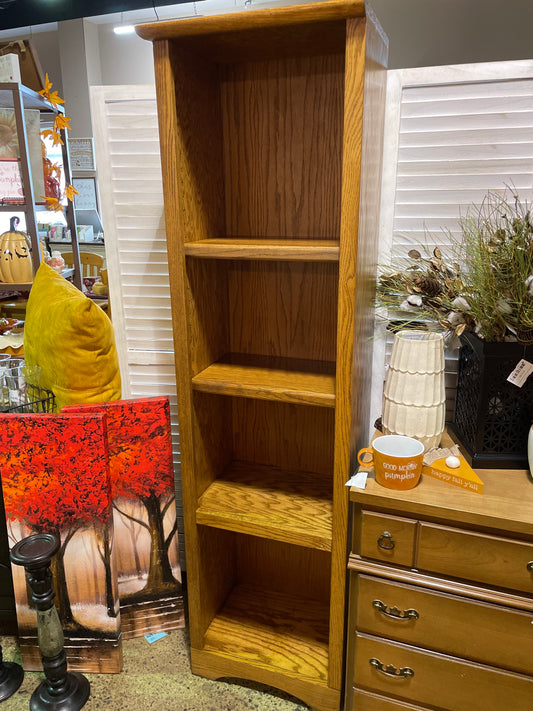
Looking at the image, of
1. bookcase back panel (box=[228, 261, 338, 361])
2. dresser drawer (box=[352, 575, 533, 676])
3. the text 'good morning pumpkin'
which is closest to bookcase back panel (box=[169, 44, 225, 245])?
bookcase back panel (box=[228, 261, 338, 361])

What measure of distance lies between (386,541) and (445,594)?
18 cm

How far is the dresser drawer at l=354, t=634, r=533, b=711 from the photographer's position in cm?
125

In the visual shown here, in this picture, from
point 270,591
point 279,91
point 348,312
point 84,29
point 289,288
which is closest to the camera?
point 348,312

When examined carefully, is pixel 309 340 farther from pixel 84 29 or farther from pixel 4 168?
pixel 84 29

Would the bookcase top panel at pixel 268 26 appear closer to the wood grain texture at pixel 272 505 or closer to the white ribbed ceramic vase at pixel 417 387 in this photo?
the white ribbed ceramic vase at pixel 417 387

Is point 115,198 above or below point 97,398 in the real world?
above

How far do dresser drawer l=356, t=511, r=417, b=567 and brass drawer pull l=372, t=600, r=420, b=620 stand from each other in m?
0.12

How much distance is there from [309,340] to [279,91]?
72cm

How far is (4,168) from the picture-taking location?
282cm

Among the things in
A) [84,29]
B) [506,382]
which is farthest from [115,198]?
[84,29]

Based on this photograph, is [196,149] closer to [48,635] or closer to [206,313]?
[206,313]

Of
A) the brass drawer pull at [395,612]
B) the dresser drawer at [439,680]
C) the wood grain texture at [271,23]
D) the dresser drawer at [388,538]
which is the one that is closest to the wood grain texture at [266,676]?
the dresser drawer at [439,680]

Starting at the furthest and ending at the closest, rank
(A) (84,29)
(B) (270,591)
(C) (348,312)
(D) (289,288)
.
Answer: (A) (84,29)
(B) (270,591)
(D) (289,288)
(C) (348,312)

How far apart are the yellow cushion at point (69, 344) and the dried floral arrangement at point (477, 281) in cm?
85
